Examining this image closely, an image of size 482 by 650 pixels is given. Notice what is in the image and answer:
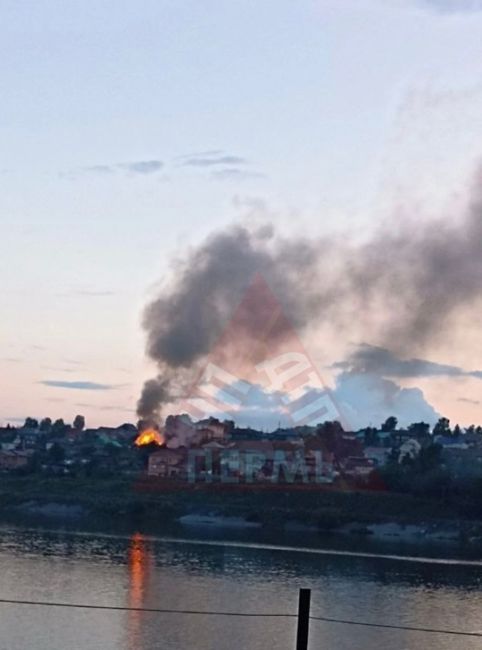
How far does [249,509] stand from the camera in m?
40.7

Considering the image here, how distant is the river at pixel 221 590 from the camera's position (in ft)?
58.3

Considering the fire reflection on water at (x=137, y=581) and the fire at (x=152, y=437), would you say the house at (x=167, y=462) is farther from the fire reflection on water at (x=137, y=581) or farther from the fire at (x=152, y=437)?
the fire reflection on water at (x=137, y=581)

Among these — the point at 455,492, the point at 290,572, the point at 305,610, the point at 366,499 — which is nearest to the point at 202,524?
the point at 366,499

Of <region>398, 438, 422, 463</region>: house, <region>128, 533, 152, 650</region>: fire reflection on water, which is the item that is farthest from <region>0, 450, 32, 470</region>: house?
<region>128, 533, 152, 650</region>: fire reflection on water

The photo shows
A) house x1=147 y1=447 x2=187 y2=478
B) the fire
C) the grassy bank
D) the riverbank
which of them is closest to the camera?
the riverbank

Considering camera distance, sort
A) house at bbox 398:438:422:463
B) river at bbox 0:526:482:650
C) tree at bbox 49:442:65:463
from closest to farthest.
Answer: river at bbox 0:526:482:650, tree at bbox 49:442:65:463, house at bbox 398:438:422:463

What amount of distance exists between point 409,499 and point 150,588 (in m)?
20.4

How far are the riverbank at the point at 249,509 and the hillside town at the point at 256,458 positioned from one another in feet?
8.12

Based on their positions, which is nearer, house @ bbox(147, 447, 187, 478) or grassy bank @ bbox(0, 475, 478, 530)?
grassy bank @ bbox(0, 475, 478, 530)

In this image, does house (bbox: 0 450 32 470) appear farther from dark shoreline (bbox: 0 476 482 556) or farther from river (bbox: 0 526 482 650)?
river (bbox: 0 526 482 650)

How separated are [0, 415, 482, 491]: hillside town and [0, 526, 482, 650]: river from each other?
12.0 metres

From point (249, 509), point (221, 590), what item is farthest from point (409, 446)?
point (221, 590)

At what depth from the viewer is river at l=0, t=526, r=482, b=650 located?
1777 centimetres

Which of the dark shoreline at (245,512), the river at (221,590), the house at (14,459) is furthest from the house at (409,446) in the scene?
the river at (221,590)
